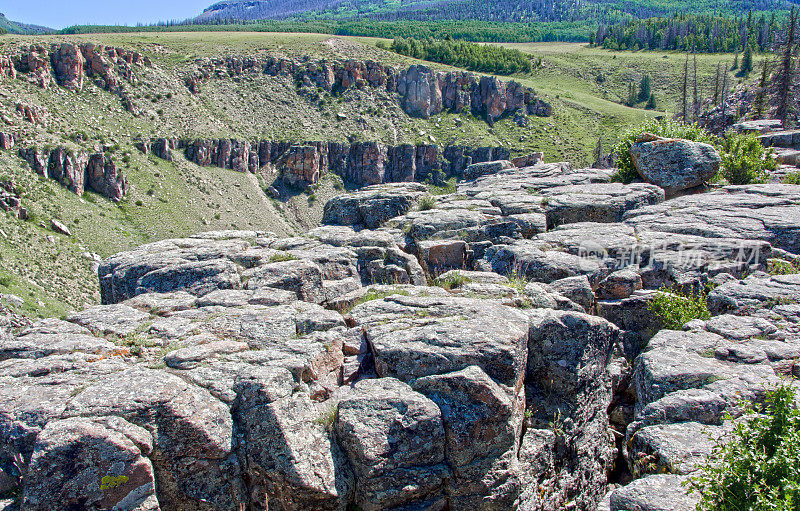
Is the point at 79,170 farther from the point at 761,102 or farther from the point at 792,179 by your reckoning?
the point at 761,102

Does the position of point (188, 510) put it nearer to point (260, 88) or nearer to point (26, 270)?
point (26, 270)

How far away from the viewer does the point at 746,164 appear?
2622cm

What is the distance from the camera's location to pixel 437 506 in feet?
29.8

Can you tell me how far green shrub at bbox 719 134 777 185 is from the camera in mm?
26250

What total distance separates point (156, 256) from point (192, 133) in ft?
283

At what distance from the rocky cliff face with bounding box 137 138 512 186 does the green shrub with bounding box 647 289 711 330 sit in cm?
8736

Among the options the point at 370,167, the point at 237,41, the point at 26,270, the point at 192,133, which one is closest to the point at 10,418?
the point at 26,270

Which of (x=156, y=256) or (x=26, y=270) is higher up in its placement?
(x=156, y=256)

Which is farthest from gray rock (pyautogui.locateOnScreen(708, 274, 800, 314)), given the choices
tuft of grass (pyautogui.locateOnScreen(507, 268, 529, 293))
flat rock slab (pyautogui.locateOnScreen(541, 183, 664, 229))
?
flat rock slab (pyautogui.locateOnScreen(541, 183, 664, 229))

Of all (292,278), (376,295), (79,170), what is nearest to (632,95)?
(79,170)

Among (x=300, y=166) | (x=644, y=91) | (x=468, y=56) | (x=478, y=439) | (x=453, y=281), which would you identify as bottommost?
(x=300, y=166)

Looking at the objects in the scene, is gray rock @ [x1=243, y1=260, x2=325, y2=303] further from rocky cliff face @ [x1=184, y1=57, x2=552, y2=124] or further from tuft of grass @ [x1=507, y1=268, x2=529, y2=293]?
rocky cliff face @ [x1=184, y1=57, x2=552, y2=124]

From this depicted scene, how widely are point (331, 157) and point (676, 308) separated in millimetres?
102586

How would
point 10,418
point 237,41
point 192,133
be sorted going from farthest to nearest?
point 237,41 → point 192,133 → point 10,418
